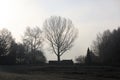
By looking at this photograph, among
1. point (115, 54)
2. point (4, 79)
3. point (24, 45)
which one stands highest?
point (24, 45)

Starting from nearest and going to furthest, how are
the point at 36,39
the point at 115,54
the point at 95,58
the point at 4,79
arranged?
the point at 4,79, the point at 115,54, the point at 95,58, the point at 36,39

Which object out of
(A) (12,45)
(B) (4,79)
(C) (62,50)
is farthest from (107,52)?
(B) (4,79)

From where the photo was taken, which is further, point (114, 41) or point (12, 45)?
point (12, 45)

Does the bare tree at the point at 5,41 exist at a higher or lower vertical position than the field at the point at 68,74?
higher

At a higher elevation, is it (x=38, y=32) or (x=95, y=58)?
(x=38, y=32)

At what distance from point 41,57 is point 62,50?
23.5m

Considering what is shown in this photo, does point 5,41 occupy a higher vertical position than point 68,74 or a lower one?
higher

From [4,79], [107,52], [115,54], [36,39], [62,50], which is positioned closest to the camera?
[4,79]

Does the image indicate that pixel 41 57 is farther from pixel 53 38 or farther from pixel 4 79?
pixel 4 79

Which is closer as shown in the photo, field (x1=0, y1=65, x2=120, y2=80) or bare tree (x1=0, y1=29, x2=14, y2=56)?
field (x1=0, y1=65, x2=120, y2=80)

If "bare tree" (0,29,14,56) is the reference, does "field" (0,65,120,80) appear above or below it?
below

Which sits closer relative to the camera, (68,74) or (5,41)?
(68,74)

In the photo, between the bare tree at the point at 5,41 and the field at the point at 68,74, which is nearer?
the field at the point at 68,74

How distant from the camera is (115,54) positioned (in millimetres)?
71312
